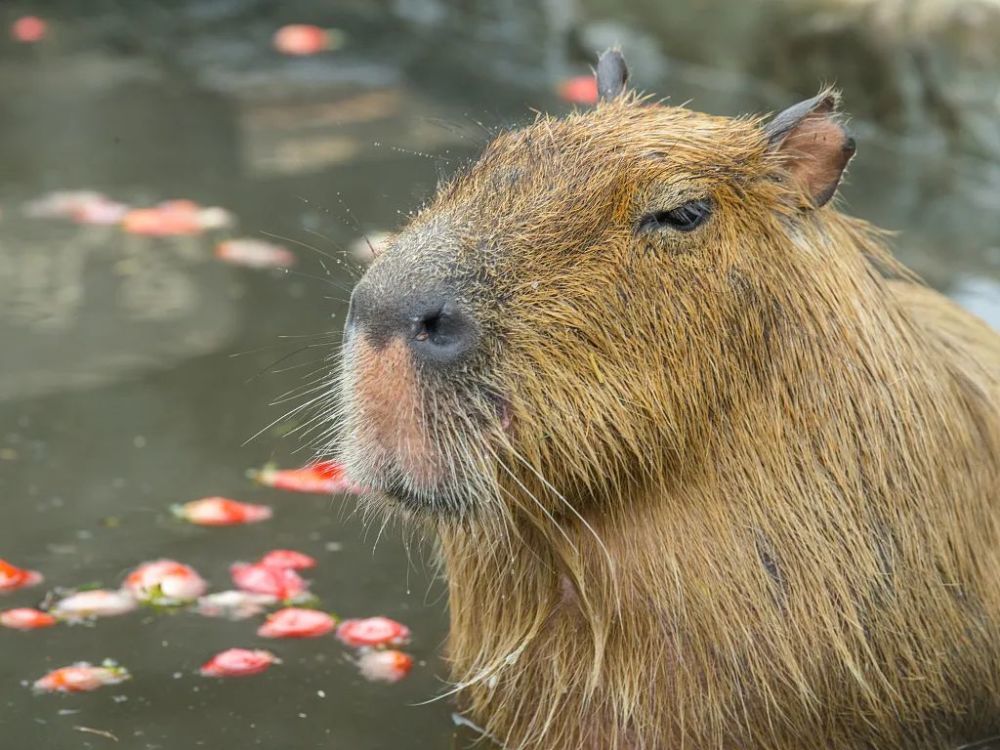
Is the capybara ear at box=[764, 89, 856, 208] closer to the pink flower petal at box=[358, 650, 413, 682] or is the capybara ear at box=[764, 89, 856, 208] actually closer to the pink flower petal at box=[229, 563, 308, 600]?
the pink flower petal at box=[358, 650, 413, 682]

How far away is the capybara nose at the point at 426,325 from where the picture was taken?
2.84m

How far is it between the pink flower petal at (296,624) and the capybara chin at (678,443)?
68cm

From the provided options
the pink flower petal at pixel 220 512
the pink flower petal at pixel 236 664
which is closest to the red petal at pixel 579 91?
the pink flower petal at pixel 220 512

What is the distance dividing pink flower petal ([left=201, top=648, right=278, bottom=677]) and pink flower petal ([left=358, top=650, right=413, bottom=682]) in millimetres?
217

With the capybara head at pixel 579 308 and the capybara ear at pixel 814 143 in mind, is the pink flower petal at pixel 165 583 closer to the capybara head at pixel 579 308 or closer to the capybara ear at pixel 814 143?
the capybara head at pixel 579 308

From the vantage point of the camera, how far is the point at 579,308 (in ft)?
9.71

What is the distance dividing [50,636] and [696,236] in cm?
188

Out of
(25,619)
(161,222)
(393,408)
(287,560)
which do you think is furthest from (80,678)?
(161,222)

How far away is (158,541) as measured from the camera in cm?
429

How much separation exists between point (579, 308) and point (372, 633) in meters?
1.34

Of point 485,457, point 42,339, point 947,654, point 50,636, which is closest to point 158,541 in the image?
point 50,636

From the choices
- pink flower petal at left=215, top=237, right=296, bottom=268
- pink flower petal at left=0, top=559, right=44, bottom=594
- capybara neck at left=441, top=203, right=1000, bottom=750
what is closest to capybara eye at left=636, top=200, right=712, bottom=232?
capybara neck at left=441, top=203, right=1000, bottom=750

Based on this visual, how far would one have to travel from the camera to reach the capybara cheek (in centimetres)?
286

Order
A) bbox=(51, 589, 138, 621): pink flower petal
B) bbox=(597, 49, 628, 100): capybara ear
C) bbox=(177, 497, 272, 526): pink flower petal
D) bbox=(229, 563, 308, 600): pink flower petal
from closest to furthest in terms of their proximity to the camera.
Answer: bbox=(597, 49, 628, 100): capybara ear, bbox=(51, 589, 138, 621): pink flower petal, bbox=(229, 563, 308, 600): pink flower petal, bbox=(177, 497, 272, 526): pink flower petal
